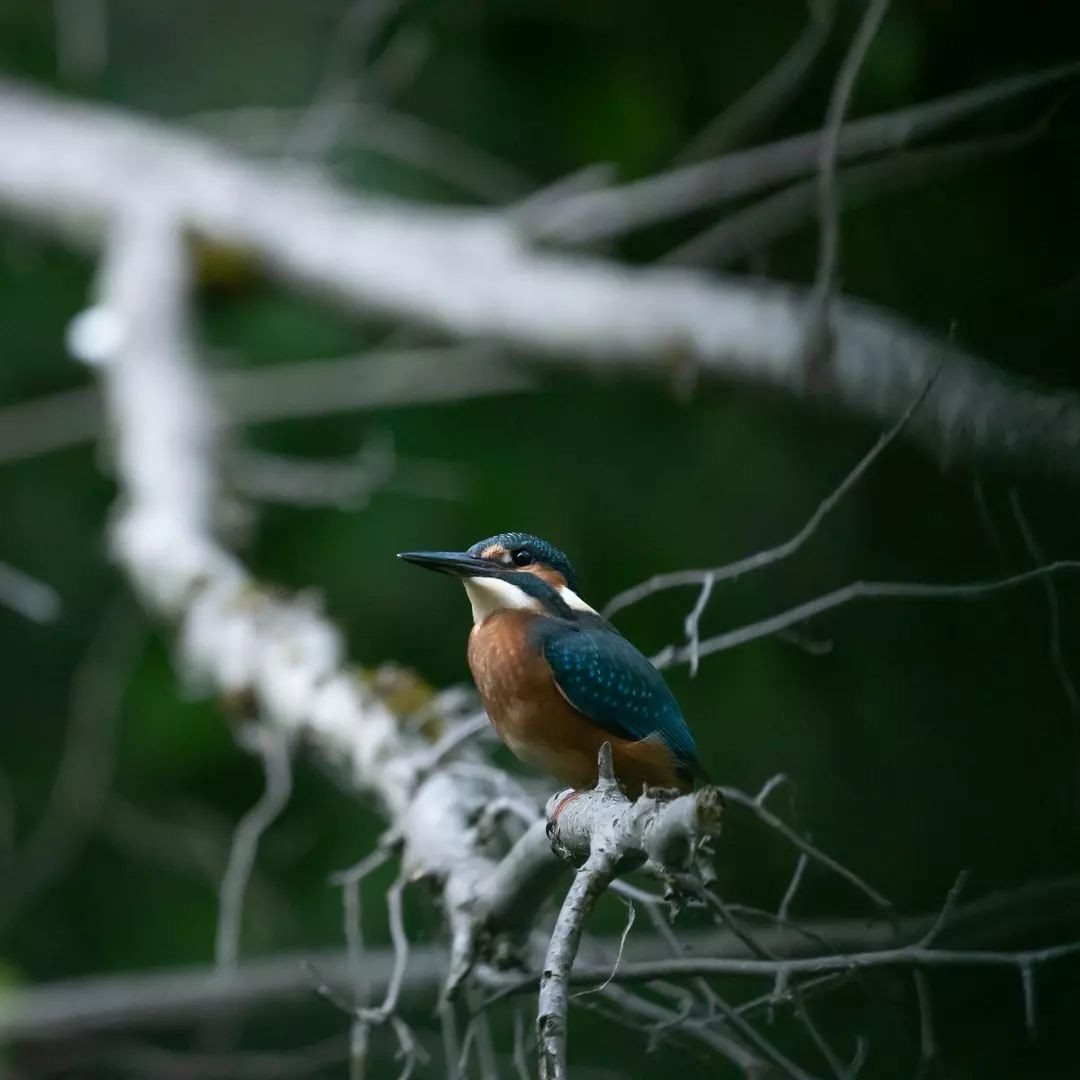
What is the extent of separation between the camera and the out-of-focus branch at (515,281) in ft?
3.94

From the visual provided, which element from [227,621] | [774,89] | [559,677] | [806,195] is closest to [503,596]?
[559,677]

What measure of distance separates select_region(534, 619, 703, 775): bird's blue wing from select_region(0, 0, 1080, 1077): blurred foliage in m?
0.09

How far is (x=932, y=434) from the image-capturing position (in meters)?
1.21

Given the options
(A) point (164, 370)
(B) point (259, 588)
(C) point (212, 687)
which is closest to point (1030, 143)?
(B) point (259, 588)

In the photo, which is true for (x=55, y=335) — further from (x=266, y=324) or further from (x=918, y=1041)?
(x=918, y=1041)

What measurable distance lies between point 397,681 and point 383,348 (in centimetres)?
213

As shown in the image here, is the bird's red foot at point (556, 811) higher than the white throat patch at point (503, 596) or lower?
lower

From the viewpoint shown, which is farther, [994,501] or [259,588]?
[259,588]

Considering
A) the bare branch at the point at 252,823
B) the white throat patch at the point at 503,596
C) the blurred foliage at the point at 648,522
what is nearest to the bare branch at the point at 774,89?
the blurred foliage at the point at 648,522

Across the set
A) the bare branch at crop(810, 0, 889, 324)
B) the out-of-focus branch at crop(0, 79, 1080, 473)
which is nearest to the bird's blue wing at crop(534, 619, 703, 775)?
the out-of-focus branch at crop(0, 79, 1080, 473)

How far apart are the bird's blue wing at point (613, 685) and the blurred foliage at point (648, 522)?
0.30ft

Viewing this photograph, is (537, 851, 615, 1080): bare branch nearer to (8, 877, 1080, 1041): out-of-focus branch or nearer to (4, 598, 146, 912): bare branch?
(8, 877, 1080, 1041): out-of-focus branch

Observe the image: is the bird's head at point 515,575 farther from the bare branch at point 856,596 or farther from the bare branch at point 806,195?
the bare branch at point 806,195

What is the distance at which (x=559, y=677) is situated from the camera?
1361 millimetres
